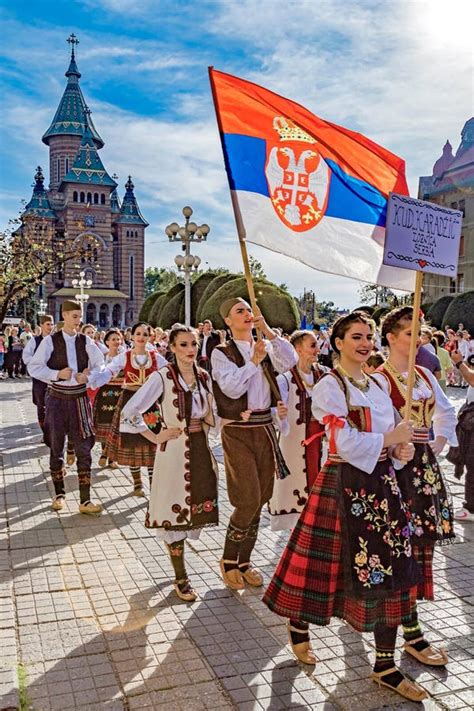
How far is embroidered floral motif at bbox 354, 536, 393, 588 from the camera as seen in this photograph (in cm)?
370

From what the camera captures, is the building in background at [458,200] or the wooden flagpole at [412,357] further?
the building in background at [458,200]

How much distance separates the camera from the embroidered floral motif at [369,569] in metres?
3.70

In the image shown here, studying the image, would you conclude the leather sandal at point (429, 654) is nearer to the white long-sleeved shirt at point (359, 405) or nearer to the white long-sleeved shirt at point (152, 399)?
the white long-sleeved shirt at point (359, 405)

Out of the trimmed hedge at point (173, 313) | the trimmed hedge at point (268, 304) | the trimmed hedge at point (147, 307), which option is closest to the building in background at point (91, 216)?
the trimmed hedge at point (147, 307)

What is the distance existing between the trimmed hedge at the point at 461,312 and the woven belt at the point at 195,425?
22980 mm

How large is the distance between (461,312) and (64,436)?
73.6ft

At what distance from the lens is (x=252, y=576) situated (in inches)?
213

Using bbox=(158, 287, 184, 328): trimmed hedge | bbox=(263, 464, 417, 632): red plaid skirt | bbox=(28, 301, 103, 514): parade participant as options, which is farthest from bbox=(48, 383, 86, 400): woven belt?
bbox=(158, 287, 184, 328): trimmed hedge

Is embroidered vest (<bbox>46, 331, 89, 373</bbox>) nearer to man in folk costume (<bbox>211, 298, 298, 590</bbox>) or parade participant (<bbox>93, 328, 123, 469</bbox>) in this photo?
parade participant (<bbox>93, 328, 123, 469</bbox>)

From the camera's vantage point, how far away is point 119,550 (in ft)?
20.4

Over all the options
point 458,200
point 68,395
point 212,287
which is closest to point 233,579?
point 68,395

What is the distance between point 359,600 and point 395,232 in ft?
6.51

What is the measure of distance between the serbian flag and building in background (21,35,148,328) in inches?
2742

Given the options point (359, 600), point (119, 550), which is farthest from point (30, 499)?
point (359, 600)
